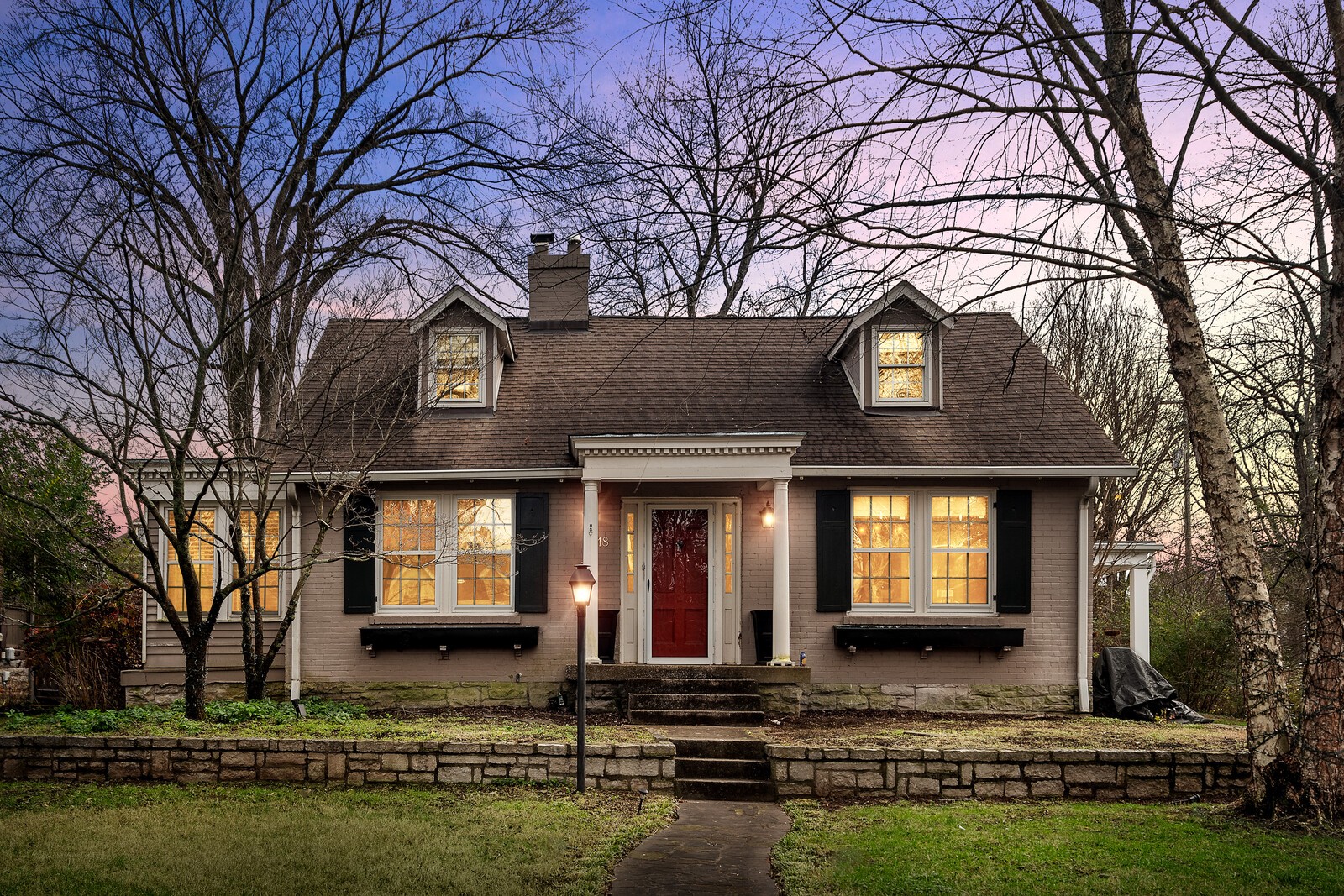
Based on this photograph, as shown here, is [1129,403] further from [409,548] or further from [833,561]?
[409,548]

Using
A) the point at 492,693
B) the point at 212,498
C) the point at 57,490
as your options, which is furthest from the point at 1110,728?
the point at 57,490

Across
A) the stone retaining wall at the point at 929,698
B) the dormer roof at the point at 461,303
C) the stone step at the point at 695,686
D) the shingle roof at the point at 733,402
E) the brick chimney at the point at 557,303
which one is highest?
the brick chimney at the point at 557,303

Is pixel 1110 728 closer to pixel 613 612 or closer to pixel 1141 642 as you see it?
pixel 1141 642

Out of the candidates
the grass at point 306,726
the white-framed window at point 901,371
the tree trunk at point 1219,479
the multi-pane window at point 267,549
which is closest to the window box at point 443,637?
the grass at point 306,726

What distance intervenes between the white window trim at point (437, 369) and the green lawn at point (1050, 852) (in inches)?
316

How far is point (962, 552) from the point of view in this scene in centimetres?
1302

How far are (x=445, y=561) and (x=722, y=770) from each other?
5415 mm

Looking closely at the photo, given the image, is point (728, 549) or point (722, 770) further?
point (728, 549)

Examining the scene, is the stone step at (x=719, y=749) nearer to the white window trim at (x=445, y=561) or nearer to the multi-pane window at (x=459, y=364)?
the white window trim at (x=445, y=561)

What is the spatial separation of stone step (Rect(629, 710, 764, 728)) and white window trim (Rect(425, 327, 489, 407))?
5.13 metres

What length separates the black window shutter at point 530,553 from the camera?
12.9m

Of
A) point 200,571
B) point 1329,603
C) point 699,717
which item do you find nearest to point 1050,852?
point 1329,603

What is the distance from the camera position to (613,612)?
1300 centimetres

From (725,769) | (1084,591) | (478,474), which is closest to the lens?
(725,769)
